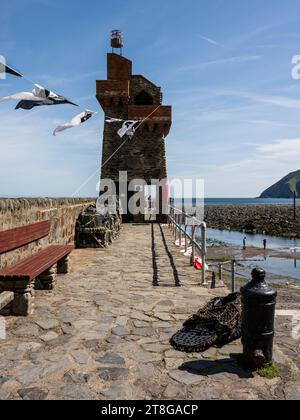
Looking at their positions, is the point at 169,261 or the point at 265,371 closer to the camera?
the point at 265,371

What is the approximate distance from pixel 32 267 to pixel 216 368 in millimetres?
2983

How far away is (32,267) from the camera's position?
203 inches

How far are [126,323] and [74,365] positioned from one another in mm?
1231

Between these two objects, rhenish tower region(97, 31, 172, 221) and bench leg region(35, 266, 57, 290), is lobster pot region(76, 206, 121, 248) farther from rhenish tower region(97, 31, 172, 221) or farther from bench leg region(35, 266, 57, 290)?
rhenish tower region(97, 31, 172, 221)

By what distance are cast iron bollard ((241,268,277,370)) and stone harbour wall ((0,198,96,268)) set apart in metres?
3.83

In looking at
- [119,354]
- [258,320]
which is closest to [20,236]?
[119,354]

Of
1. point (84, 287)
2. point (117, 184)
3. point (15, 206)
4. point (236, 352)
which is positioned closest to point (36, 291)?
point (84, 287)

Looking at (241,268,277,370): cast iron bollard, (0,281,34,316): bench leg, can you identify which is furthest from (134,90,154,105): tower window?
(241,268,277,370): cast iron bollard

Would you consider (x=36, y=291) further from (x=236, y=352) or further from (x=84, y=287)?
(x=236, y=352)

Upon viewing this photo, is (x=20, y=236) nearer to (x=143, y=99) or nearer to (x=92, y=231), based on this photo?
(x=92, y=231)

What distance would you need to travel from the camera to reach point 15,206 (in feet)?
19.8

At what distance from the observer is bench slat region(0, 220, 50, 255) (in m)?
4.89

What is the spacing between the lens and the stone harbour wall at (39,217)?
5.77 meters

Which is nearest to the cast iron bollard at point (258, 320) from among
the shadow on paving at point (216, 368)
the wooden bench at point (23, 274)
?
the shadow on paving at point (216, 368)
